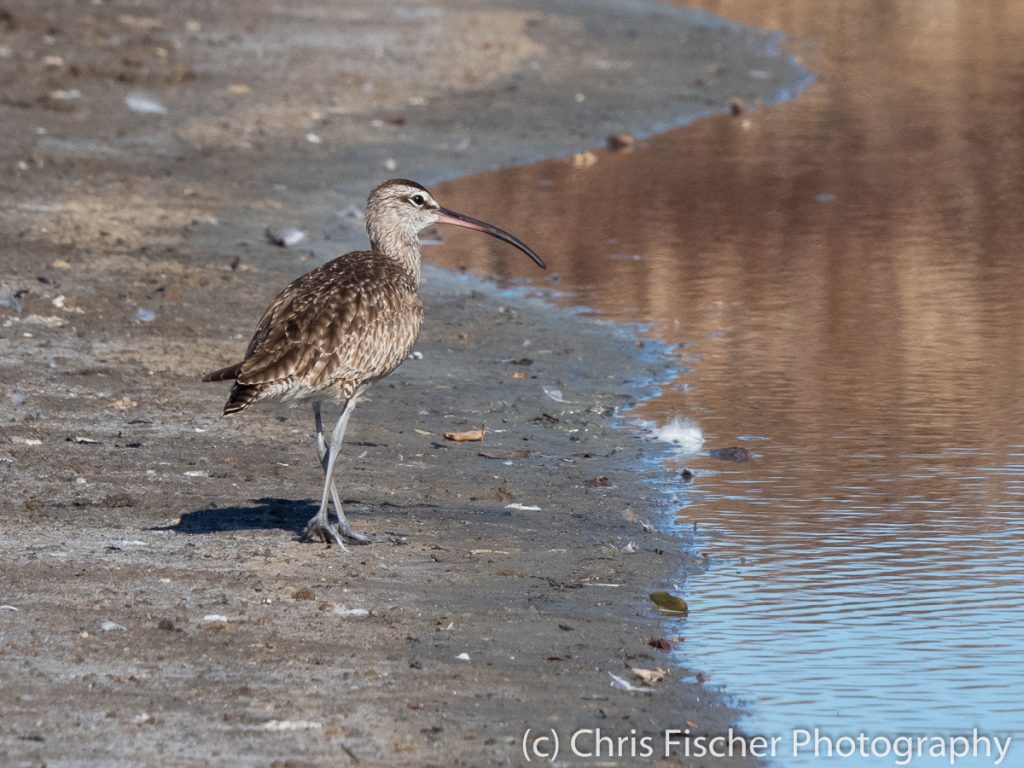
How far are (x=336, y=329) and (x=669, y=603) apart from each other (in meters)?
1.64

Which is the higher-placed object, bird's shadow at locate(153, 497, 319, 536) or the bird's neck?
the bird's neck

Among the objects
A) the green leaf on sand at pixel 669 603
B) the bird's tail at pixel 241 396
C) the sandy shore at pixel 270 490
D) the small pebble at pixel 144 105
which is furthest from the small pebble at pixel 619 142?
the green leaf on sand at pixel 669 603

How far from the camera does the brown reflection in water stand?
31.1 feet

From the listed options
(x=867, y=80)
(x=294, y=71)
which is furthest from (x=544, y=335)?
(x=867, y=80)

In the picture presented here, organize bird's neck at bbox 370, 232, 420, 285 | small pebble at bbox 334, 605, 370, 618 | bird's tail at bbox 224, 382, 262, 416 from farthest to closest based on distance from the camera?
bird's neck at bbox 370, 232, 420, 285 → bird's tail at bbox 224, 382, 262, 416 → small pebble at bbox 334, 605, 370, 618

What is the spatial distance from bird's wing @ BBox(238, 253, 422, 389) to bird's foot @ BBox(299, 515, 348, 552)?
516mm

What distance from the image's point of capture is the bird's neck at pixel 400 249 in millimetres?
8031

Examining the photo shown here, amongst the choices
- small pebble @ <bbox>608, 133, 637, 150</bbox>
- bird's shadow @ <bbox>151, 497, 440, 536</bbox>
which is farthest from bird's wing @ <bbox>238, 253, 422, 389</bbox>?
small pebble @ <bbox>608, 133, 637, 150</bbox>

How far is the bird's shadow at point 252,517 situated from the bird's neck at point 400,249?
1161mm

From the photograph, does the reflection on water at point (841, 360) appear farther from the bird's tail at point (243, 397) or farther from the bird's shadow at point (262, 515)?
the bird's tail at point (243, 397)

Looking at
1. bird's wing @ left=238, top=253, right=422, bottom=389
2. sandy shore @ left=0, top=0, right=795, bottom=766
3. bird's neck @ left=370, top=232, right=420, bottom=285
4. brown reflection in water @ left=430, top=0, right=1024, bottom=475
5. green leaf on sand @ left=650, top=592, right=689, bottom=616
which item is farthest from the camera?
brown reflection in water @ left=430, top=0, right=1024, bottom=475

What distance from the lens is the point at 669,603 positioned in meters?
6.53

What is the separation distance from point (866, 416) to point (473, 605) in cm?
339

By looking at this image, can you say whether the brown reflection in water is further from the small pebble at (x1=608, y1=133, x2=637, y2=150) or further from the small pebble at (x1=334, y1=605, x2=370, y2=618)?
the small pebble at (x1=334, y1=605, x2=370, y2=618)
